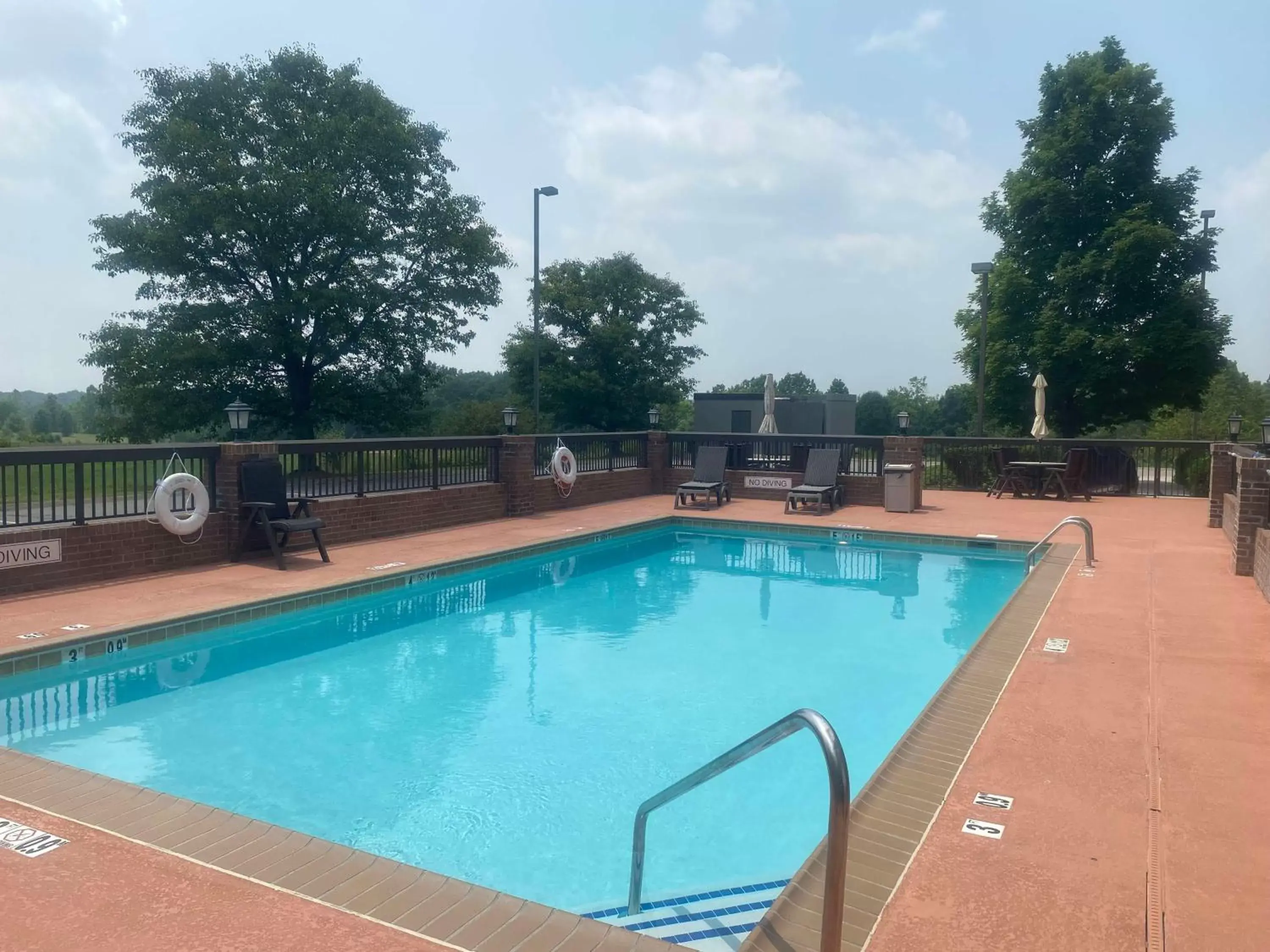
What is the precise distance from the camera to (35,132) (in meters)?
12.8

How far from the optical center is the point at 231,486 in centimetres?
849

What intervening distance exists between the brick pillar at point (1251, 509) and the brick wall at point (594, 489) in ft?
27.3

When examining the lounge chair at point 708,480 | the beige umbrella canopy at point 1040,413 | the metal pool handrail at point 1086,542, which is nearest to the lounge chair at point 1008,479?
the beige umbrella canopy at point 1040,413

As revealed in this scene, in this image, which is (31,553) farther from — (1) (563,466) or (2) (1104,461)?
(2) (1104,461)

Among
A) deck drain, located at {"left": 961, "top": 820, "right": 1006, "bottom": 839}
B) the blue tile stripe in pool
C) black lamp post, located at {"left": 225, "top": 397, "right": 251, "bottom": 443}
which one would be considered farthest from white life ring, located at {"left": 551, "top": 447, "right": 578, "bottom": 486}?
deck drain, located at {"left": 961, "top": 820, "right": 1006, "bottom": 839}

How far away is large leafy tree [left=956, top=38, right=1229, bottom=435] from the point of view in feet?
64.5

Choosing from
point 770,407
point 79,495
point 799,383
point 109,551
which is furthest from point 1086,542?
point 799,383

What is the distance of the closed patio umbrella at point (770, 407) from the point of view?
50.9ft

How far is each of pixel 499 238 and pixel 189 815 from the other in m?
22.9

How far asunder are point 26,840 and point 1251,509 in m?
8.58

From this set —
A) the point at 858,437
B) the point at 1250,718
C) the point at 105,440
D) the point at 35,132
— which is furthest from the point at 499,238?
the point at 1250,718

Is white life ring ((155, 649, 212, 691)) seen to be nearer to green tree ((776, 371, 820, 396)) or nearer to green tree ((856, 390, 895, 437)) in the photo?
green tree ((856, 390, 895, 437))

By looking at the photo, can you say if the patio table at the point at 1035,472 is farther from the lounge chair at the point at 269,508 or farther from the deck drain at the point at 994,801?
the deck drain at the point at 994,801

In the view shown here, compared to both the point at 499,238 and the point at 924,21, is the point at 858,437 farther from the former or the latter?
the point at 499,238
